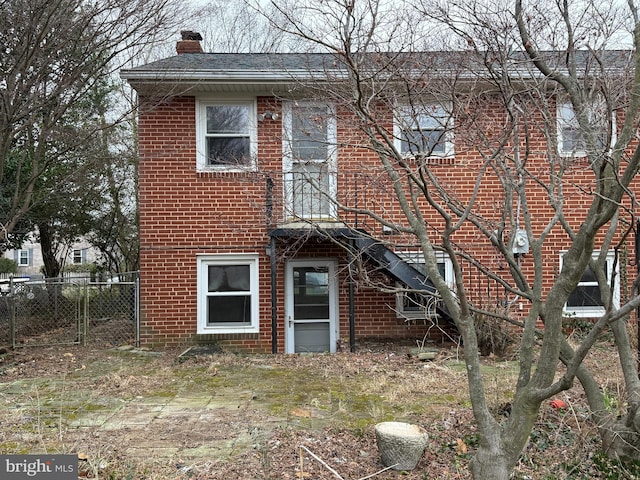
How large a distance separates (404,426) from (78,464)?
255 centimetres

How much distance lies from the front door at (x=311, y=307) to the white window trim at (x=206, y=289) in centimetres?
67

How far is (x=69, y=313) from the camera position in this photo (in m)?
11.0

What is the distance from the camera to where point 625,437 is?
382 cm

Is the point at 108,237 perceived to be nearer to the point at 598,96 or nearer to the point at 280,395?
the point at 280,395

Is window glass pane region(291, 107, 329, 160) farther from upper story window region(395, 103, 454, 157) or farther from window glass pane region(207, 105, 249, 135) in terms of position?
upper story window region(395, 103, 454, 157)

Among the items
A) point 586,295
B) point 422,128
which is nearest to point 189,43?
point 422,128

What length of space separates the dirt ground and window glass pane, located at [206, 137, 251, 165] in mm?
3584

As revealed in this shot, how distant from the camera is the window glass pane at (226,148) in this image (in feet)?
29.7

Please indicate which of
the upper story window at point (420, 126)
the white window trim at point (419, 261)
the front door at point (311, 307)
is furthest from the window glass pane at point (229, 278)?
the upper story window at point (420, 126)

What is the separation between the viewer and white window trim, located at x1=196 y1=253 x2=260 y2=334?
29.5 ft

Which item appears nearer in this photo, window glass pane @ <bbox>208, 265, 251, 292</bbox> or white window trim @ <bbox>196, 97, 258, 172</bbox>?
white window trim @ <bbox>196, 97, 258, 172</bbox>

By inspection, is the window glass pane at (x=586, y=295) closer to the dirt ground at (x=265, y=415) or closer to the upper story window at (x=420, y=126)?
the dirt ground at (x=265, y=415)

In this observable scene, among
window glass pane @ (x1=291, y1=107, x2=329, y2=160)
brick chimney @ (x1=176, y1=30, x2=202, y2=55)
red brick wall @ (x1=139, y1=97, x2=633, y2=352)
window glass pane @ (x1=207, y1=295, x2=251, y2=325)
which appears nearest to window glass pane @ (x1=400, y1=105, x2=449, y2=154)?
window glass pane @ (x1=291, y1=107, x2=329, y2=160)

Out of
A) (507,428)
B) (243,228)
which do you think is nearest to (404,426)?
(507,428)
